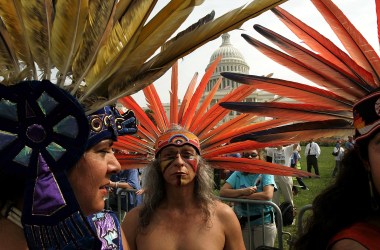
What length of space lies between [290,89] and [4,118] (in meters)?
1.33

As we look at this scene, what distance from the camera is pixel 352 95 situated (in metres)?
1.74

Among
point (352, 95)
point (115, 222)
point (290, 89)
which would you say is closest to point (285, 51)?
point (290, 89)

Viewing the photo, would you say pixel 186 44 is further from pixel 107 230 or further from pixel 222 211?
pixel 222 211

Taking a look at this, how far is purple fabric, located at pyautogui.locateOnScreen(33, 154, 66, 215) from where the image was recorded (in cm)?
118

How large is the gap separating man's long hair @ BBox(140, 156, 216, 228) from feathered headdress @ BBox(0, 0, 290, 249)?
128 centimetres

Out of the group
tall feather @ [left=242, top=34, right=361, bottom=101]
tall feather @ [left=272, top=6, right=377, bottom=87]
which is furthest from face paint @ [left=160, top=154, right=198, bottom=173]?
tall feather @ [left=272, top=6, right=377, bottom=87]

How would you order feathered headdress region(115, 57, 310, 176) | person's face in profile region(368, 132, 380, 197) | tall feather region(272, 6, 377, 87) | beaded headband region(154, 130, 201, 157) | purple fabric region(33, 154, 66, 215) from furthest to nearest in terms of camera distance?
feathered headdress region(115, 57, 310, 176)
beaded headband region(154, 130, 201, 157)
tall feather region(272, 6, 377, 87)
person's face in profile region(368, 132, 380, 197)
purple fabric region(33, 154, 66, 215)

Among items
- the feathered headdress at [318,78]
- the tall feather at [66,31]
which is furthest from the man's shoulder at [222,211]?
the tall feather at [66,31]

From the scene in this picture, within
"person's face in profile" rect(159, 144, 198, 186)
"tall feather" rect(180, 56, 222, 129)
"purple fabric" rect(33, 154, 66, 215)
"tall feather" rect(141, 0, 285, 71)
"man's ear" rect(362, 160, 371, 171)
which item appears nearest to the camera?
"purple fabric" rect(33, 154, 66, 215)

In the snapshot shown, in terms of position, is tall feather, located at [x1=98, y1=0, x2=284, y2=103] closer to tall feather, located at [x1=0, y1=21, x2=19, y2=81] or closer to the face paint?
tall feather, located at [x1=0, y1=21, x2=19, y2=81]

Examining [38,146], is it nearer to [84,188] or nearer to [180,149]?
[84,188]

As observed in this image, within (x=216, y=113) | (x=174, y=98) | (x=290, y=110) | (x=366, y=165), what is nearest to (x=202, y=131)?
(x=216, y=113)

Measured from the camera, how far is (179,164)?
8.61 ft

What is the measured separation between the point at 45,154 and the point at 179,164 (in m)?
1.48
